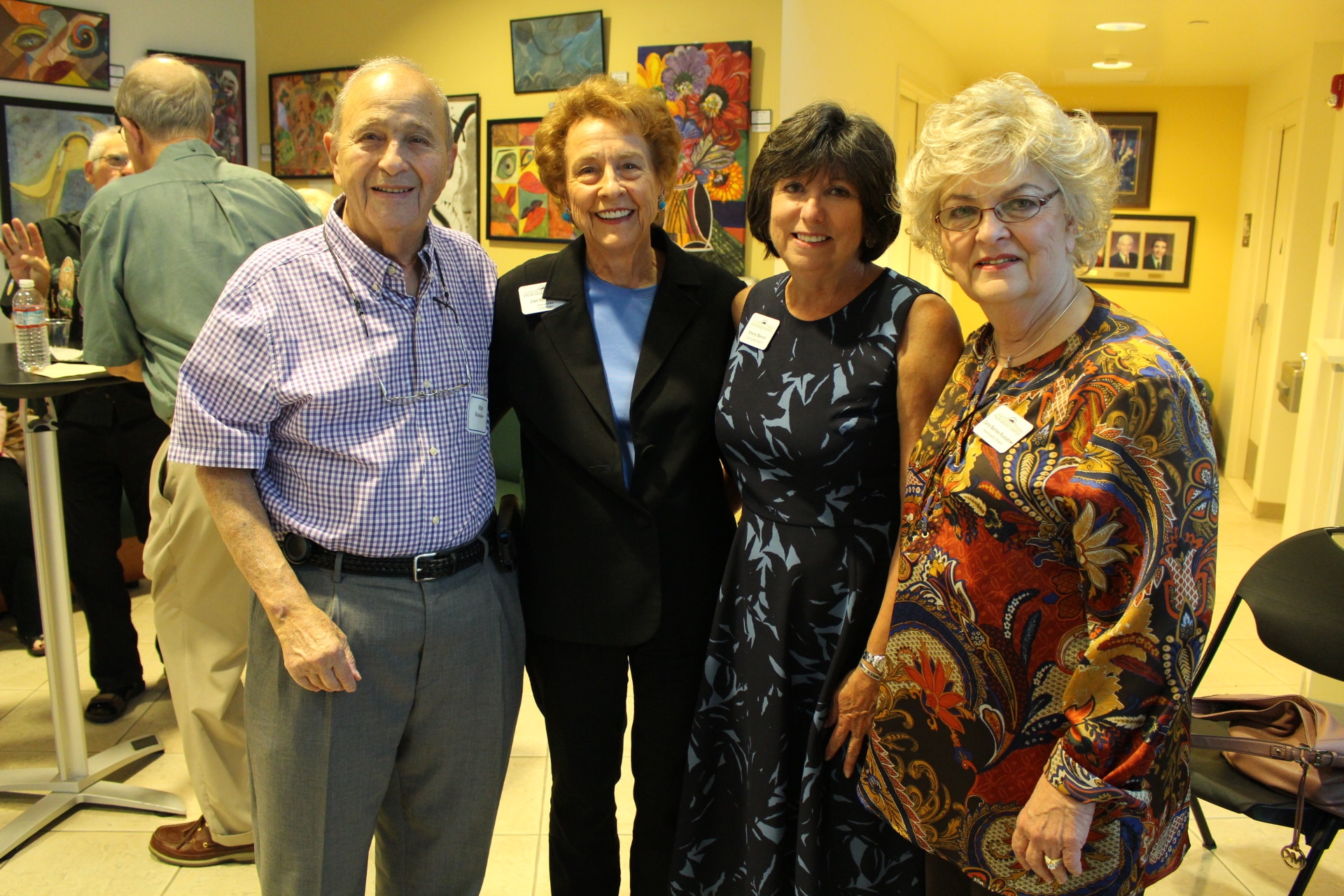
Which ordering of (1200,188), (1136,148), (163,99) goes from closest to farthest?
1. (163,99)
2. (1200,188)
3. (1136,148)

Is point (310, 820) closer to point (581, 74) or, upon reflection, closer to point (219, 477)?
point (219, 477)

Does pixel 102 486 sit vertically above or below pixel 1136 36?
below

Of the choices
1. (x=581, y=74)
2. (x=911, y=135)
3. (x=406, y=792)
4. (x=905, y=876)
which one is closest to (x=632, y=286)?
(x=406, y=792)

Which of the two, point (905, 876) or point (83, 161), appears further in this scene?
point (83, 161)

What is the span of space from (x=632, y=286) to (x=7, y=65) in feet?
16.9

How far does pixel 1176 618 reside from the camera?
1.18 meters

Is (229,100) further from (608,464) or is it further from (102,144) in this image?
(608,464)

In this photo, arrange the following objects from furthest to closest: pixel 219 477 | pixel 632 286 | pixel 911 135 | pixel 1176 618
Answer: pixel 911 135, pixel 632 286, pixel 219 477, pixel 1176 618

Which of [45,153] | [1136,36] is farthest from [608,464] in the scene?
[1136,36]

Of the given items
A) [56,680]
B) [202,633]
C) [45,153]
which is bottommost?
[56,680]

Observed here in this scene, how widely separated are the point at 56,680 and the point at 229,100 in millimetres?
4599

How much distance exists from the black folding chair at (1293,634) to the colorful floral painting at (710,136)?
2945 millimetres

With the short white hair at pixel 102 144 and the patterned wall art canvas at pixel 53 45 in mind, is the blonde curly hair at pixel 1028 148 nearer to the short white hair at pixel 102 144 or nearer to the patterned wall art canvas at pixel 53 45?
the short white hair at pixel 102 144

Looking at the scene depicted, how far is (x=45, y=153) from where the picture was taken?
5312 millimetres
